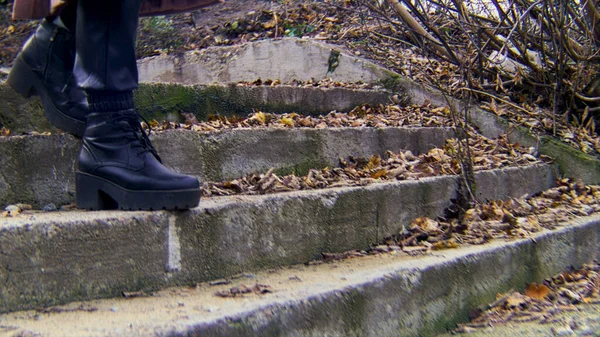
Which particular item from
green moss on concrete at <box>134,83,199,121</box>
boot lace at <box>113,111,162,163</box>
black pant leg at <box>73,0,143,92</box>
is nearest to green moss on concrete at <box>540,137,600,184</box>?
green moss on concrete at <box>134,83,199,121</box>

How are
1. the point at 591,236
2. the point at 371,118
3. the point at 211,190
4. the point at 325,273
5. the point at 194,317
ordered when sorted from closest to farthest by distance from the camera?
the point at 194,317 → the point at 325,273 → the point at 211,190 → the point at 591,236 → the point at 371,118

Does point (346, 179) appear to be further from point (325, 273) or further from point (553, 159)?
point (553, 159)

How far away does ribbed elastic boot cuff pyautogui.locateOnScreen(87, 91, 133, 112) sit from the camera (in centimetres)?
208

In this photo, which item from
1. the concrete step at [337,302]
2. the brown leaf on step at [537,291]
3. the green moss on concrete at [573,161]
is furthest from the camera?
the green moss on concrete at [573,161]

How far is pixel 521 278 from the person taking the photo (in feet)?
9.48

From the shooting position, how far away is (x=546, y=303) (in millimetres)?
2799

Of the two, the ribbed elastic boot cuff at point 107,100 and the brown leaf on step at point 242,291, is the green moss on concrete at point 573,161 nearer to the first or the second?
the brown leaf on step at point 242,291

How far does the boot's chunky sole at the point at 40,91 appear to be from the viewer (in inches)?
90.5

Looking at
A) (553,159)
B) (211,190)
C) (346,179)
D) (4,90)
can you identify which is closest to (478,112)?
(553,159)

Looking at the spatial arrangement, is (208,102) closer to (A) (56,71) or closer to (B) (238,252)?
(A) (56,71)

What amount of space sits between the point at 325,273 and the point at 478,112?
3.00 m

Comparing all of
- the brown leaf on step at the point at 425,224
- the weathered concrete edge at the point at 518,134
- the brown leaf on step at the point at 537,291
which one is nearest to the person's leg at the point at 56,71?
the brown leaf on step at the point at 425,224

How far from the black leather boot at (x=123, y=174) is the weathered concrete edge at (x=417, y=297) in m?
0.52

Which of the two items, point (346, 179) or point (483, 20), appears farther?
point (483, 20)
